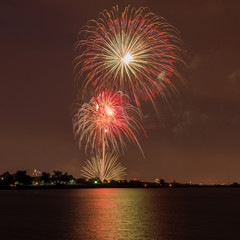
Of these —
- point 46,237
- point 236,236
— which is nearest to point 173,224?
point 236,236

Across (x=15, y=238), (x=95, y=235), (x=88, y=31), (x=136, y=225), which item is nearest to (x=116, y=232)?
(x=95, y=235)

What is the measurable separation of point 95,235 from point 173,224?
14.2 m

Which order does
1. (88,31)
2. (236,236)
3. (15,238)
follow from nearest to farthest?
(15,238)
(236,236)
(88,31)

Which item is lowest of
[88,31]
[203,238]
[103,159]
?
[203,238]

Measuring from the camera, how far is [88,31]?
69.4 metres

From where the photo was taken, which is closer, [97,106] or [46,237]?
[46,237]

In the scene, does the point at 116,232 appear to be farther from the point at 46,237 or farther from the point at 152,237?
the point at 46,237

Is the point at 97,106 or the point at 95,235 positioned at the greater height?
the point at 97,106

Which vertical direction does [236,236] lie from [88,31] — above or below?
below

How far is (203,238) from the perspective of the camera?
37.7m

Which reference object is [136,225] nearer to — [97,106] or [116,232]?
[116,232]

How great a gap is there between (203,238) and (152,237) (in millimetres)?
5189

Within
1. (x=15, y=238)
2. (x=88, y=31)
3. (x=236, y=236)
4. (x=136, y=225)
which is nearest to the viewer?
(x=15, y=238)

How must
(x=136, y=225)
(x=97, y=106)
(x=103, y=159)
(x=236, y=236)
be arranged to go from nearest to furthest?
1. (x=236, y=236)
2. (x=136, y=225)
3. (x=97, y=106)
4. (x=103, y=159)
